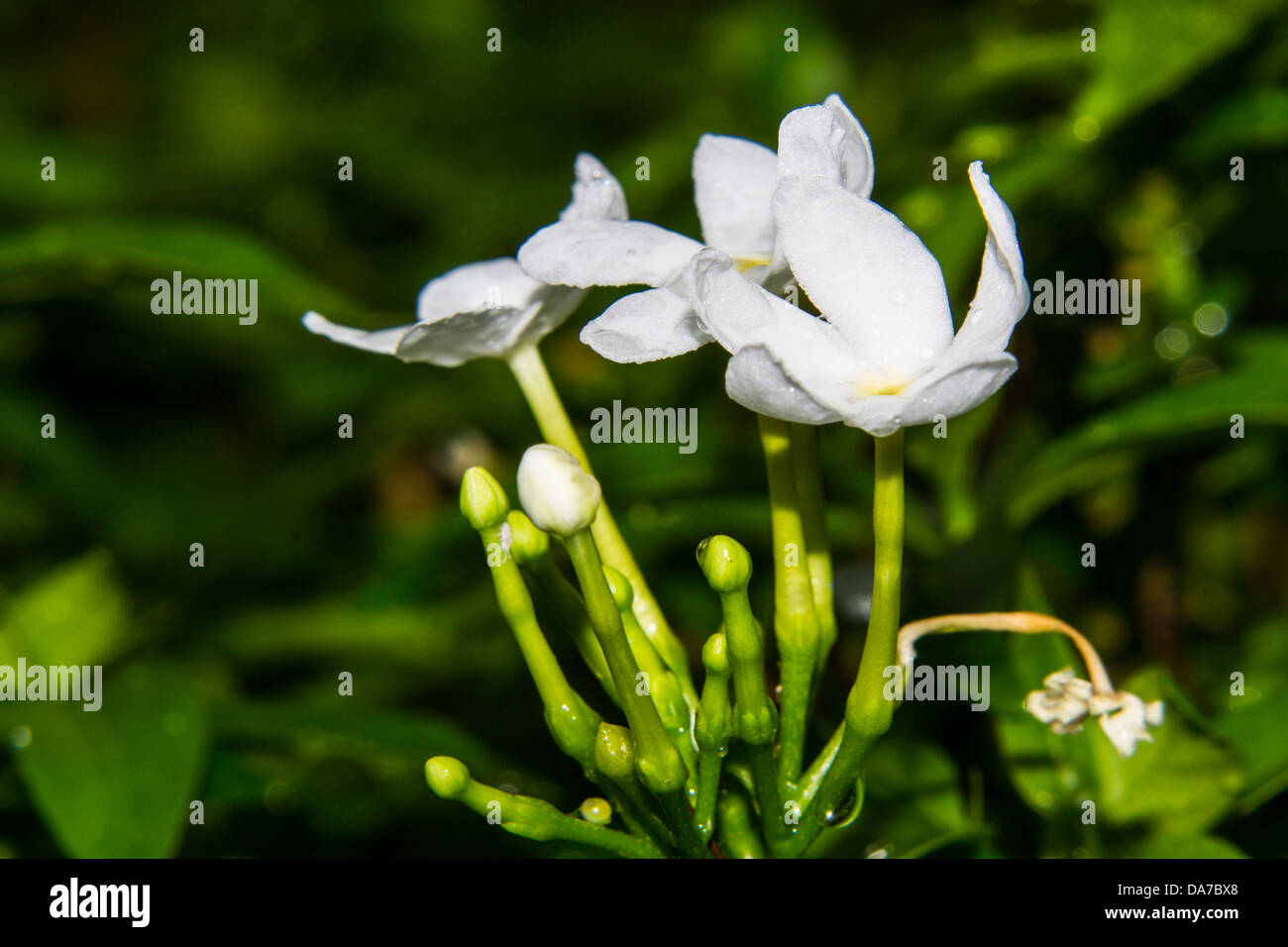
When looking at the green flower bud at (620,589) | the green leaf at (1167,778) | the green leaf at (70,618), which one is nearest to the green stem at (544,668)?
the green flower bud at (620,589)

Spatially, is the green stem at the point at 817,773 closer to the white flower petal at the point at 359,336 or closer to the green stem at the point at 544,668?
the green stem at the point at 544,668

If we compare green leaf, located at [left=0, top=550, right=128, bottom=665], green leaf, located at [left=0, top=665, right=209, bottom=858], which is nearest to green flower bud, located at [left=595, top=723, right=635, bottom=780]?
green leaf, located at [left=0, top=665, right=209, bottom=858]

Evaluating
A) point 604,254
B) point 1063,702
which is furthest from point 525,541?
point 1063,702

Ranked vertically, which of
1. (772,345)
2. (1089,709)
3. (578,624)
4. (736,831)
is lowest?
(736,831)

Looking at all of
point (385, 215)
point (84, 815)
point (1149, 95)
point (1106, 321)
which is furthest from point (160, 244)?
point (385, 215)

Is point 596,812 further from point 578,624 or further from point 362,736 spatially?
point 362,736

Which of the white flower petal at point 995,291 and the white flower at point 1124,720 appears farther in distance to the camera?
the white flower at point 1124,720
